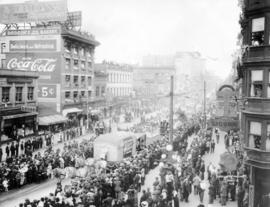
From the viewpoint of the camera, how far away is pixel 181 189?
65.5ft

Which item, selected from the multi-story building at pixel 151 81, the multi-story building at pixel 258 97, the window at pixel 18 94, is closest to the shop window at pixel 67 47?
the window at pixel 18 94

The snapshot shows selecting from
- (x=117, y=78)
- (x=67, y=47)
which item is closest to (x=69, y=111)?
(x=67, y=47)

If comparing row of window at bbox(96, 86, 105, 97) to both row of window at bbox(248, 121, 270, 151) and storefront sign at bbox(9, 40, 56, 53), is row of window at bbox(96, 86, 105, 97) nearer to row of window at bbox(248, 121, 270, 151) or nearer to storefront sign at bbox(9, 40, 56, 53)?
storefront sign at bbox(9, 40, 56, 53)

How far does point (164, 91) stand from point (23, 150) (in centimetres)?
6763

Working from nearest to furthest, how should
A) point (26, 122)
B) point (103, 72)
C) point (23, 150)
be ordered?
point (23, 150), point (26, 122), point (103, 72)

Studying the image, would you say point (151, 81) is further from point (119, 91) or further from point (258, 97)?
point (258, 97)

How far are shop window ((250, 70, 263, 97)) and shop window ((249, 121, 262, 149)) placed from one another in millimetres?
1754

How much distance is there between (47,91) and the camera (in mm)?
50875

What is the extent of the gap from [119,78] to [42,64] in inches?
1112

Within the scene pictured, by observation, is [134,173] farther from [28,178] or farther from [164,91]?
[164,91]

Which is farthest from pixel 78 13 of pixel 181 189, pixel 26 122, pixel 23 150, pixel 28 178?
pixel 181 189

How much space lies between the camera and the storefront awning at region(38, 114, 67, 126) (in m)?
43.5

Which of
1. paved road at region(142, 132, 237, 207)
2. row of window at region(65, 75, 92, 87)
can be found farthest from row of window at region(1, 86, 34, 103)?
paved road at region(142, 132, 237, 207)

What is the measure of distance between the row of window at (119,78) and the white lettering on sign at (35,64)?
21.8m
